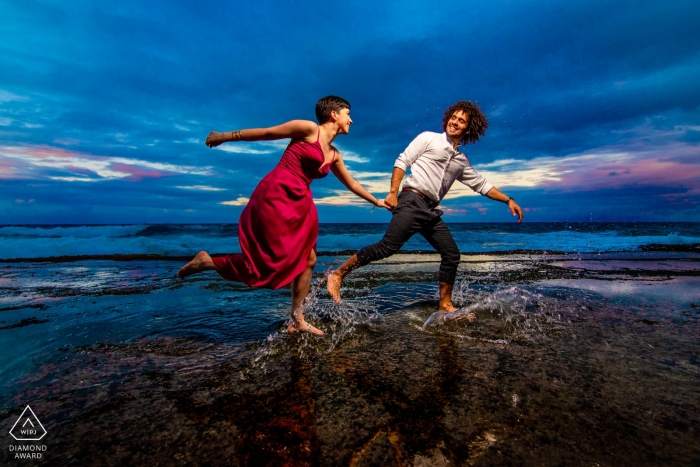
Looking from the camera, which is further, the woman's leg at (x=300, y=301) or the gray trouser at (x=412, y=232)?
the gray trouser at (x=412, y=232)

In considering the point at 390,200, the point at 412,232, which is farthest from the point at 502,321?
the point at 390,200

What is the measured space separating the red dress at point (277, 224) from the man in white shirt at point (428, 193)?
948 mm

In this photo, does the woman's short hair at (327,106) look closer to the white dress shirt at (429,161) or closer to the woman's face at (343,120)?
the woman's face at (343,120)

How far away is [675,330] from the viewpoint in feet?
10.3

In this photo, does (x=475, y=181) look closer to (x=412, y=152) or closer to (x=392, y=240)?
(x=412, y=152)

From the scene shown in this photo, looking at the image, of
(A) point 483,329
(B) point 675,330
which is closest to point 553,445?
(A) point 483,329

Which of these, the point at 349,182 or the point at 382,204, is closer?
the point at 349,182

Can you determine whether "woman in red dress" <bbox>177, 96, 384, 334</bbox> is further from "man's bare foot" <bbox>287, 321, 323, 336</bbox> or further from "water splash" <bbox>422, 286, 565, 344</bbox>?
"water splash" <bbox>422, 286, 565, 344</bbox>

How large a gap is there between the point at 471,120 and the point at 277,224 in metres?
2.62

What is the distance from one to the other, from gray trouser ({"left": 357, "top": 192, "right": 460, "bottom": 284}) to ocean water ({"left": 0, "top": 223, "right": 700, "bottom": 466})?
2.08 ft

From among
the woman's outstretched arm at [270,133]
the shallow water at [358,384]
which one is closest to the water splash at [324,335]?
the shallow water at [358,384]

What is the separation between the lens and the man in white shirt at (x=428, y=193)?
148 inches

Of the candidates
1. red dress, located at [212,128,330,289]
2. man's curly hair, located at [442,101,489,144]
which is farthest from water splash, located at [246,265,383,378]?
man's curly hair, located at [442,101,489,144]

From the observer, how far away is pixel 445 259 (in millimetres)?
4016
